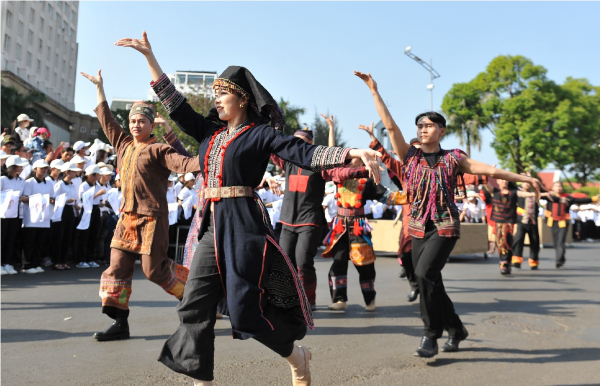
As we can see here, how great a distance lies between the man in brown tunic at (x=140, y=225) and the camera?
5.30m

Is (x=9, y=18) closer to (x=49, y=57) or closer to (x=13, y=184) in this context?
(x=49, y=57)

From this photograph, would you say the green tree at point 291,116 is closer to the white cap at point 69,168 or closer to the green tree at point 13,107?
the green tree at point 13,107

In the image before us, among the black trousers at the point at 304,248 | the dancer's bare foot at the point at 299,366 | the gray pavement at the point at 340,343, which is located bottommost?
the gray pavement at the point at 340,343

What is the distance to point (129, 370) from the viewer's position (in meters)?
4.39

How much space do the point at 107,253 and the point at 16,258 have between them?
190 centimetres

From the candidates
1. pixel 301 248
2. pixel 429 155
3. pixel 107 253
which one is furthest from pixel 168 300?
pixel 107 253

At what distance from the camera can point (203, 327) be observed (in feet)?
11.5

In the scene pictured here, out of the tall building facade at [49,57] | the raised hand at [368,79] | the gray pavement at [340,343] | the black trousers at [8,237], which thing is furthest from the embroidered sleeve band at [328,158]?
the tall building facade at [49,57]

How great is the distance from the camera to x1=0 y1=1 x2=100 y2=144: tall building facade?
179 feet

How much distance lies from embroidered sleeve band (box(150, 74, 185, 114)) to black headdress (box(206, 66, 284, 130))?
1.14ft

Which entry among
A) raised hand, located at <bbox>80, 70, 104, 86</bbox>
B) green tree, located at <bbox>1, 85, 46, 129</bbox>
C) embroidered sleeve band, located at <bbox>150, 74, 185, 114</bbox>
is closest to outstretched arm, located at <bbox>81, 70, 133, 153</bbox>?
raised hand, located at <bbox>80, 70, 104, 86</bbox>

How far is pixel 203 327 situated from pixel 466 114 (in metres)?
50.1

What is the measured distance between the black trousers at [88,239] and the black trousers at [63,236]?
0.29 m

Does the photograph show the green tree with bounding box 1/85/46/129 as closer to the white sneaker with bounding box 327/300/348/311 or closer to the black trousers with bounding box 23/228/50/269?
the black trousers with bounding box 23/228/50/269
